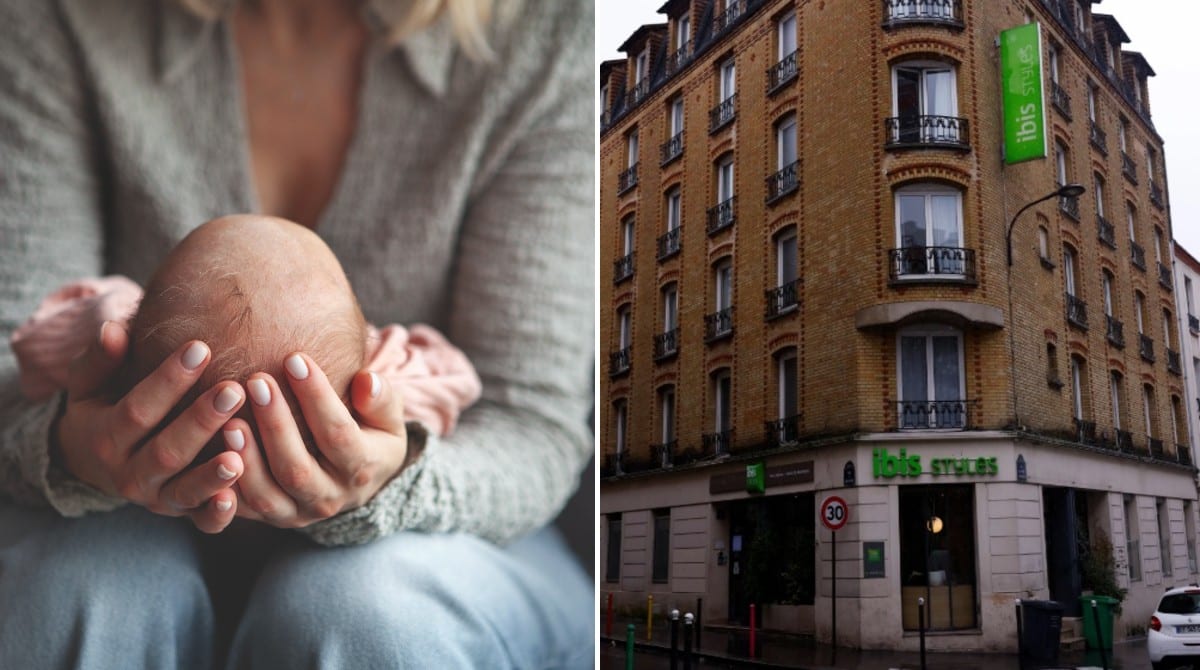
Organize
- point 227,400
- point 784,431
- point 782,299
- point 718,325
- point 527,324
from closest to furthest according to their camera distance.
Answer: point 227,400 → point 527,324 → point 784,431 → point 782,299 → point 718,325

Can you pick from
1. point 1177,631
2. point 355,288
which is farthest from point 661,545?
point 355,288

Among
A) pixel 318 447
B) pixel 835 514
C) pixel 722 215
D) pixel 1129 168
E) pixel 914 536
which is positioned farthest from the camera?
pixel 1129 168

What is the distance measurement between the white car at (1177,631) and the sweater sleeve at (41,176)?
38.5 feet

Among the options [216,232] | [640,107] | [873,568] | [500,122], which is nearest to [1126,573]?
[873,568]

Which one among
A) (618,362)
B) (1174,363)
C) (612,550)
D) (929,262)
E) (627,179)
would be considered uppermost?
(627,179)

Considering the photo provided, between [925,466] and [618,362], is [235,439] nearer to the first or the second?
[925,466]

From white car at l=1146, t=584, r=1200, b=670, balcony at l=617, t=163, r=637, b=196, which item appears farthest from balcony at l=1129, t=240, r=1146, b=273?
white car at l=1146, t=584, r=1200, b=670

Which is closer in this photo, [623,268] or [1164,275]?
[1164,275]

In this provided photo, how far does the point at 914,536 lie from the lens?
17000 millimetres

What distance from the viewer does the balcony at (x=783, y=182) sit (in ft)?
65.3

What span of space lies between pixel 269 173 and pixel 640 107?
2015 cm

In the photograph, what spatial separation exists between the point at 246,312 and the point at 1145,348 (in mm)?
22169

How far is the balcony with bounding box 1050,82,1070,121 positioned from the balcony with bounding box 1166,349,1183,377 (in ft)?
24.0

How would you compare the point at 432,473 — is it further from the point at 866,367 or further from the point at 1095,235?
the point at 1095,235
